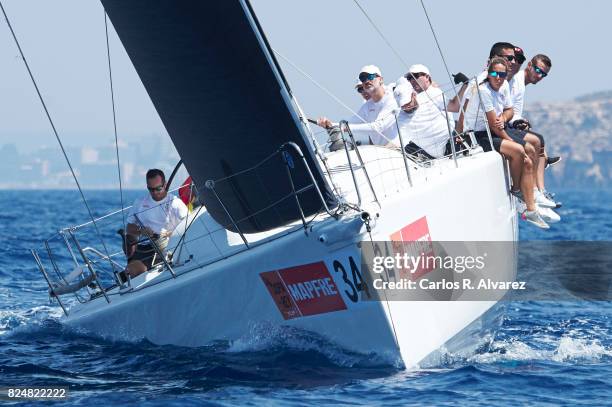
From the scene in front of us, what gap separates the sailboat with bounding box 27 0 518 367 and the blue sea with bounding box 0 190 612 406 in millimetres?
129

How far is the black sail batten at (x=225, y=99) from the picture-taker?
6.25 meters

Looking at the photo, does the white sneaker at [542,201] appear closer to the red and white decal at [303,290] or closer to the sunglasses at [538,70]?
the sunglasses at [538,70]

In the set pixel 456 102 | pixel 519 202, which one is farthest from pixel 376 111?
pixel 519 202

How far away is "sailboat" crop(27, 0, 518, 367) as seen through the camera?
6.14 m

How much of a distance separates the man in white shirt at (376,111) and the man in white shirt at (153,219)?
4.01ft

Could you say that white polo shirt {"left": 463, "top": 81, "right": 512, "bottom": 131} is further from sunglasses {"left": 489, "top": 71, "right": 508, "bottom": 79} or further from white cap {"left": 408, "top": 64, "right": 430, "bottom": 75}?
white cap {"left": 408, "top": 64, "right": 430, "bottom": 75}

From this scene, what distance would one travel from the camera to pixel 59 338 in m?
7.87

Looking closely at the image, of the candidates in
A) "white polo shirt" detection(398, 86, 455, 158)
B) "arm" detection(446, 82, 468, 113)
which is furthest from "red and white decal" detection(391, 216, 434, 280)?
"arm" detection(446, 82, 468, 113)

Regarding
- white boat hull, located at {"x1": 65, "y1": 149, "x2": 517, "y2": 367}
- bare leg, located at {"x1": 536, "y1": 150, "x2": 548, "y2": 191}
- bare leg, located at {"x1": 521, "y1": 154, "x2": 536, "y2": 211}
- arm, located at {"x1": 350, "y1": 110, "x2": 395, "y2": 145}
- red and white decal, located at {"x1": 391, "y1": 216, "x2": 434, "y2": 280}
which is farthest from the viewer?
bare leg, located at {"x1": 536, "y1": 150, "x2": 548, "y2": 191}

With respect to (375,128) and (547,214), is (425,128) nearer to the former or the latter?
(375,128)

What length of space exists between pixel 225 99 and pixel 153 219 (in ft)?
5.71

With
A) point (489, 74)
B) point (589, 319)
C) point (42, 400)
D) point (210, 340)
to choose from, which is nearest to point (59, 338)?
point (210, 340)

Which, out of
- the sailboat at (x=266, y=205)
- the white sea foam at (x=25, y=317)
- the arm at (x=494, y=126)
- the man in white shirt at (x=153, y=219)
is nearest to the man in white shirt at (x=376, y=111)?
the sailboat at (x=266, y=205)

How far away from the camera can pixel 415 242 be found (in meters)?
6.34
